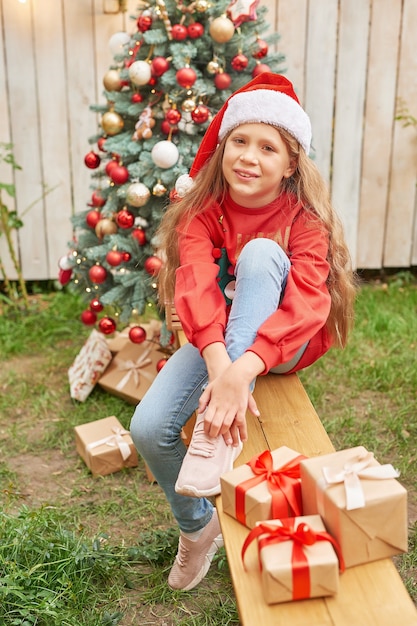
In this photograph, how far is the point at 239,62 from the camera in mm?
2965

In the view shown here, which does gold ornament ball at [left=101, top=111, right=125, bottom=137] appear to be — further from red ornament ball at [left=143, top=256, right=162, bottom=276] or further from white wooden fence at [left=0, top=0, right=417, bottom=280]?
white wooden fence at [left=0, top=0, right=417, bottom=280]

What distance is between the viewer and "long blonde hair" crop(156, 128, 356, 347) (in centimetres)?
223

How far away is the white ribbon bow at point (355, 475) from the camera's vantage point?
1430 millimetres

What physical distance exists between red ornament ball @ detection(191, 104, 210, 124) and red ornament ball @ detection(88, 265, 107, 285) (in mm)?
735

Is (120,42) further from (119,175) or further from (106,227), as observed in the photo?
(106,227)

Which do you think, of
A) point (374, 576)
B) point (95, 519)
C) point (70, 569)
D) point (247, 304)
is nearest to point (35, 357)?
point (95, 519)

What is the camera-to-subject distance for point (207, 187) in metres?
2.32

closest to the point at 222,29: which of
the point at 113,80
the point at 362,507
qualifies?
the point at 113,80

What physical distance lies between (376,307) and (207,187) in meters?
2.09

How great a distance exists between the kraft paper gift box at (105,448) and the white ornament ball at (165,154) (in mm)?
1066

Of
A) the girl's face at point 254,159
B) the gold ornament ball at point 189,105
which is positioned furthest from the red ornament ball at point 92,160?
the girl's face at point 254,159

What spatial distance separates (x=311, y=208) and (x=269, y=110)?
1.08 ft

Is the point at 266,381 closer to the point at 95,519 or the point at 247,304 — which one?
the point at 247,304

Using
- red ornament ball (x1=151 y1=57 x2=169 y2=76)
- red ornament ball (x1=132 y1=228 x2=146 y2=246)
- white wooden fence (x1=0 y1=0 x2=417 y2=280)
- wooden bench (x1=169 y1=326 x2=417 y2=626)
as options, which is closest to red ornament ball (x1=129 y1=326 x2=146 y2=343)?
red ornament ball (x1=132 y1=228 x2=146 y2=246)
